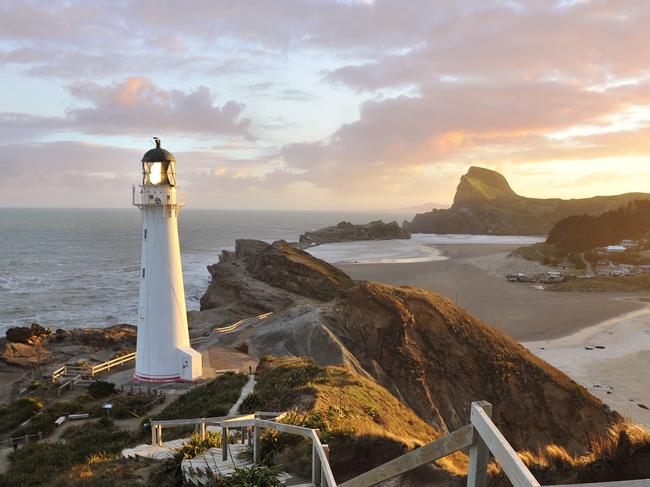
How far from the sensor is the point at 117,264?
294ft

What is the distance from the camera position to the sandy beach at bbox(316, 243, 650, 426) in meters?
28.6


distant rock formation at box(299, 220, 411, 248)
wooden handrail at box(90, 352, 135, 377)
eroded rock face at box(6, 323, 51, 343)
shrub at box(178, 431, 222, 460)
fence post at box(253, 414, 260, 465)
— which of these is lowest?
eroded rock face at box(6, 323, 51, 343)

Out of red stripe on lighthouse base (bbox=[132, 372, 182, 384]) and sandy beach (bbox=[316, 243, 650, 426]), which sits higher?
red stripe on lighthouse base (bbox=[132, 372, 182, 384])

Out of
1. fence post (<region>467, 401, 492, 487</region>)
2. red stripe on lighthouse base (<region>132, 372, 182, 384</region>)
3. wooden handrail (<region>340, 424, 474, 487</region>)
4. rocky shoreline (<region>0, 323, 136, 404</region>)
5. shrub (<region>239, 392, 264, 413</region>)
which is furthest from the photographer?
rocky shoreline (<region>0, 323, 136, 404</region>)

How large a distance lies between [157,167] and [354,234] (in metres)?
114

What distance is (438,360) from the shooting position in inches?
829

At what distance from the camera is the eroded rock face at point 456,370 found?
61.7 feet

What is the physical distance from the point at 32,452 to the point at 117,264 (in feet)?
266

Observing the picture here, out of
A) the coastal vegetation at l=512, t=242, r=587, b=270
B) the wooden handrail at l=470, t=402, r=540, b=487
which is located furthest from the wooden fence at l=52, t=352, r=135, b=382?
the coastal vegetation at l=512, t=242, r=587, b=270

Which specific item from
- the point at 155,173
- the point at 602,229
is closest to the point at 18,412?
the point at 155,173

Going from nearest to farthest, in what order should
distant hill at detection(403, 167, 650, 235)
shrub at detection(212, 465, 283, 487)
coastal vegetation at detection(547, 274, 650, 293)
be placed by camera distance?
1. shrub at detection(212, 465, 283, 487)
2. coastal vegetation at detection(547, 274, 650, 293)
3. distant hill at detection(403, 167, 650, 235)

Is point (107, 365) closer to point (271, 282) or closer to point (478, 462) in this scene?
point (478, 462)

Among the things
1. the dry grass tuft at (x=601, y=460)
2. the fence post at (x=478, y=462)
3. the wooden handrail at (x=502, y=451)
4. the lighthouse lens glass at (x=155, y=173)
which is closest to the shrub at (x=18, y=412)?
the lighthouse lens glass at (x=155, y=173)

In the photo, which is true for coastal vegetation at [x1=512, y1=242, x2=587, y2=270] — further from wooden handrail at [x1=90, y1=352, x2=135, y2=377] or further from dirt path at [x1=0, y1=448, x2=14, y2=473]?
dirt path at [x1=0, y1=448, x2=14, y2=473]
